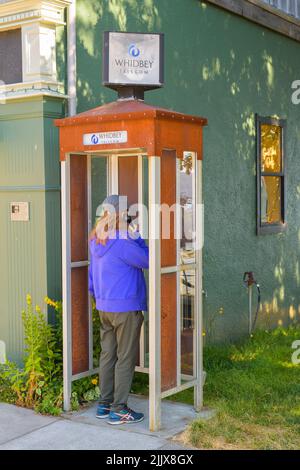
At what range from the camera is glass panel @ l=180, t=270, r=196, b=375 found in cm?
595

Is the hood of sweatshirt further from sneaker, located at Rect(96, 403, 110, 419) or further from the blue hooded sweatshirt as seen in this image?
sneaker, located at Rect(96, 403, 110, 419)

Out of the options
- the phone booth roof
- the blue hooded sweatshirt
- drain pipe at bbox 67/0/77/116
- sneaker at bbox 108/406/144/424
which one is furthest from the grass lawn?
drain pipe at bbox 67/0/77/116

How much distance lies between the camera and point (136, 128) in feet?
17.5

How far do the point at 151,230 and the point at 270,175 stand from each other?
15.4ft

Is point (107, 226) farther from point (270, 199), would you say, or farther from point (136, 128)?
point (270, 199)

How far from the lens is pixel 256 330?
9.28 meters

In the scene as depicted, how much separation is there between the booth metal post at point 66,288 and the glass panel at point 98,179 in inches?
27.8

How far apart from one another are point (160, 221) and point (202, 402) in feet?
5.91

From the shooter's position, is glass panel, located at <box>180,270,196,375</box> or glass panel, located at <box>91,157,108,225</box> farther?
glass panel, located at <box>91,157,108,225</box>

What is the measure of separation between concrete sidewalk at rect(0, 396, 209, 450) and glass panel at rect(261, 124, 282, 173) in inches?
181

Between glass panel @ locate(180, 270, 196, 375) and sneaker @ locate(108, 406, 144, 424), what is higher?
glass panel @ locate(180, 270, 196, 375)

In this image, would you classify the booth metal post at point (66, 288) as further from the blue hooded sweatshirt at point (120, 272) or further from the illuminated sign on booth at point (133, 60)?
the illuminated sign on booth at point (133, 60)

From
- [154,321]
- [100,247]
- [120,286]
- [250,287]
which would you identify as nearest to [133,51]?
[100,247]

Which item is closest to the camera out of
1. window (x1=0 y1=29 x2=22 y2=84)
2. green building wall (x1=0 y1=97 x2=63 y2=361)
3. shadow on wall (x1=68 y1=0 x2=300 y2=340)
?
green building wall (x1=0 y1=97 x2=63 y2=361)
